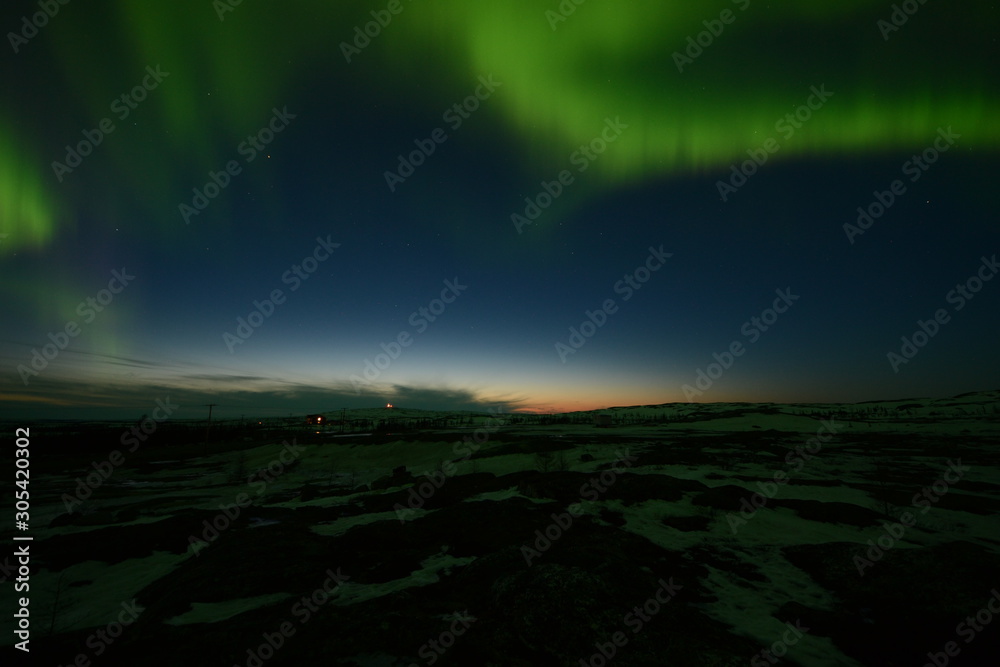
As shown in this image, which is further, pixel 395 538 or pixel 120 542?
pixel 120 542

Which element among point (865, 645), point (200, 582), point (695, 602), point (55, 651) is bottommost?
point (865, 645)

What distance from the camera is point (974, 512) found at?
17859 millimetres

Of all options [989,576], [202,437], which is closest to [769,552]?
[989,576]

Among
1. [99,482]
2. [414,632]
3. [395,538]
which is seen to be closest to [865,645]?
[414,632]

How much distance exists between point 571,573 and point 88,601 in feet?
42.8

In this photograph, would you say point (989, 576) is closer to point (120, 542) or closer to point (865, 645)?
point (865, 645)

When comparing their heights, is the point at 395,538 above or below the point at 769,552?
above

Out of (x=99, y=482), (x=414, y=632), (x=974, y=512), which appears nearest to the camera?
(x=414, y=632)

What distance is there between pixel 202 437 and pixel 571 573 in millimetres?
102484

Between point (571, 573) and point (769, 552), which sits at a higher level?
point (571, 573)

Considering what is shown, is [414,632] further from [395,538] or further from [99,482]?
[99,482]

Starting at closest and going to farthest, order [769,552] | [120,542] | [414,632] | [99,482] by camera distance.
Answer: [414,632]
[769,552]
[120,542]
[99,482]

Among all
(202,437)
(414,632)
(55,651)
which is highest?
(202,437)

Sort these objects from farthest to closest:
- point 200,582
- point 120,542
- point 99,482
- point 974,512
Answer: point 99,482
point 974,512
point 120,542
point 200,582
